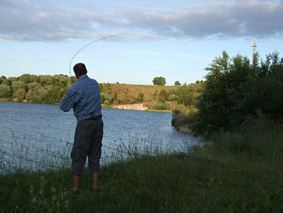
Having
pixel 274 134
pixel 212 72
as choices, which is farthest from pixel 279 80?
pixel 212 72

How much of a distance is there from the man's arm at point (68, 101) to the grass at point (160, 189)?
1264mm

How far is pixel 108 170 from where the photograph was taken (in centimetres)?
632

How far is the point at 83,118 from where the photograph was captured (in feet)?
16.0

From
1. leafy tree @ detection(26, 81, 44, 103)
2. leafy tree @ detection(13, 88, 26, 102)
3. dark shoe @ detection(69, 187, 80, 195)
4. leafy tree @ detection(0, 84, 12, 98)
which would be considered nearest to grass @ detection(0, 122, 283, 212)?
dark shoe @ detection(69, 187, 80, 195)

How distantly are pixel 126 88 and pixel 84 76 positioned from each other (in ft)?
516

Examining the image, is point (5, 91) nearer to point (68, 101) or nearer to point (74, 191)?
point (68, 101)

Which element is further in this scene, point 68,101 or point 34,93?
point 34,93

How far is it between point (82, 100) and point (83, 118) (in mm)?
309

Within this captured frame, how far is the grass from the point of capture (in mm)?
3875

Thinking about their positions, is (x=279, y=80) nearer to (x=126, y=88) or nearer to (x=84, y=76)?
(x=84, y=76)

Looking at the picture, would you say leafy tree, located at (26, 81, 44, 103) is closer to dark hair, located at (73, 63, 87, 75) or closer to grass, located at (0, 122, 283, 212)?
grass, located at (0, 122, 283, 212)

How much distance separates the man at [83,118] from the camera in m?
4.85

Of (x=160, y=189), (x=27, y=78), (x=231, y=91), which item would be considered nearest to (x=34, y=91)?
(x=27, y=78)

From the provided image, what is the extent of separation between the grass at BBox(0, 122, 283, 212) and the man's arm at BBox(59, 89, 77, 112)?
1.26m
